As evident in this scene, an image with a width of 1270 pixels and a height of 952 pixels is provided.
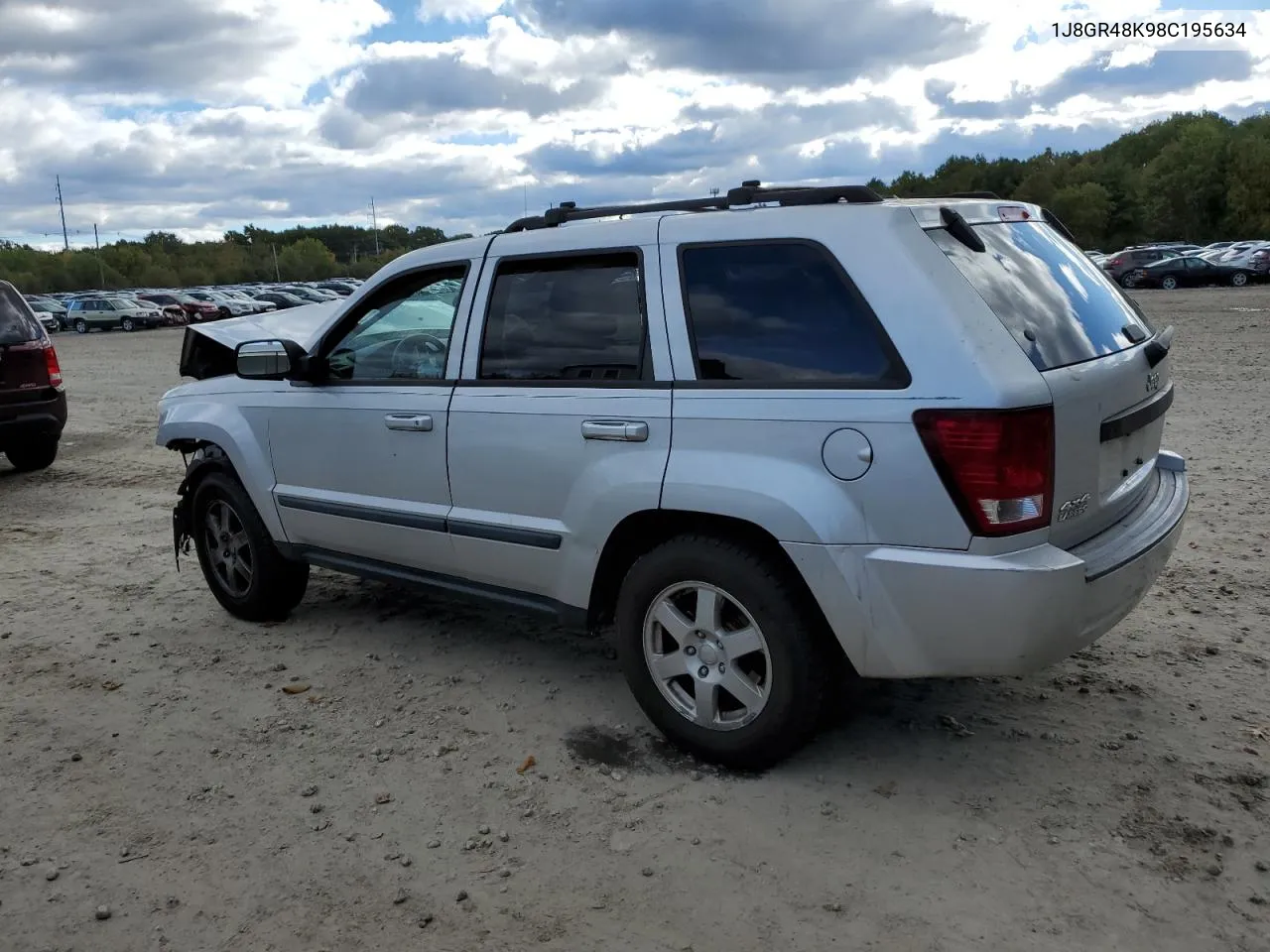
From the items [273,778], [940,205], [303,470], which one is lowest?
[273,778]

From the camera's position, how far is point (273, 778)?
3.94 metres

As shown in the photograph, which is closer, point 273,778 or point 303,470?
point 273,778

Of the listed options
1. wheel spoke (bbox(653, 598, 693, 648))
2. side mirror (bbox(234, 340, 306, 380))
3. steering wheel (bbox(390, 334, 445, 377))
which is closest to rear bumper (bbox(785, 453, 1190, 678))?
wheel spoke (bbox(653, 598, 693, 648))

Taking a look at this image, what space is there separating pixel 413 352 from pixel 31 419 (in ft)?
22.0

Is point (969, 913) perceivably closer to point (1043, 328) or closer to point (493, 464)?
point (1043, 328)

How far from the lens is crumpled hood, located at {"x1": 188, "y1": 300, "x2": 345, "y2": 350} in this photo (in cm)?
641

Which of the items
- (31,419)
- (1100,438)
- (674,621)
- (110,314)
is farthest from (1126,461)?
(110,314)

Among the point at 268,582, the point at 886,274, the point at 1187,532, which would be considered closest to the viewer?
the point at 886,274

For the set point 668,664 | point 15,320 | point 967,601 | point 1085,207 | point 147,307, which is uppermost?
point 1085,207

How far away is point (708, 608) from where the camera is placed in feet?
12.1

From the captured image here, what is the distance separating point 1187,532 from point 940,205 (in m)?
3.64

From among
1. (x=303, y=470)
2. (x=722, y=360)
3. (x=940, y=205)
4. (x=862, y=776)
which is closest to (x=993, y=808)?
(x=862, y=776)

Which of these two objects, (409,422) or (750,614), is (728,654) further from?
(409,422)

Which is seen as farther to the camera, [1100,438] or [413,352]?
[413,352]
